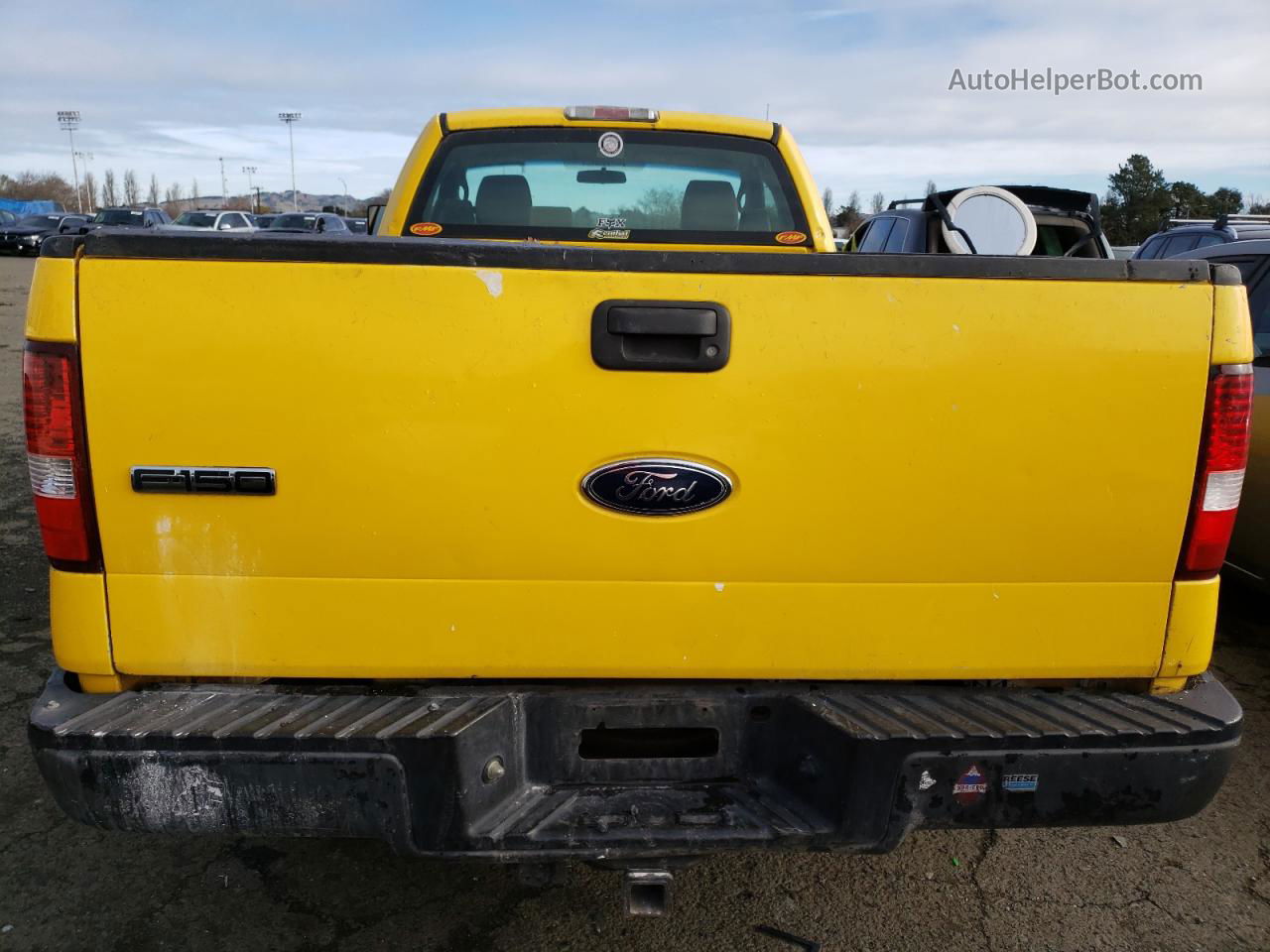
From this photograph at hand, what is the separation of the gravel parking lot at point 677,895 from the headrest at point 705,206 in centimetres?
241

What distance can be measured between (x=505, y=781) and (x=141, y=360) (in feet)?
3.72

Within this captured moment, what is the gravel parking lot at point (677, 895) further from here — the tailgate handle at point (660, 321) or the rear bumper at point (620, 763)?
the tailgate handle at point (660, 321)

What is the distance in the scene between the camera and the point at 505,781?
2.07 metres

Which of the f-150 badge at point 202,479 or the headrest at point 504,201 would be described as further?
the headrest at point 504,201

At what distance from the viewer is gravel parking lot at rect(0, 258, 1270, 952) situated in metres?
2.72

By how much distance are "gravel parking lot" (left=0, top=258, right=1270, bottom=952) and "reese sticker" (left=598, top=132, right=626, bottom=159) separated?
2.66 metres

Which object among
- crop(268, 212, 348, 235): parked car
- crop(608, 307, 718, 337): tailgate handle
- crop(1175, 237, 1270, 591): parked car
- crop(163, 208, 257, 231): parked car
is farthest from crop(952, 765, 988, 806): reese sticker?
crop(163, 208, 257, 231): parked car

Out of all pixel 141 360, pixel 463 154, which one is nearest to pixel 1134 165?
pixel 463 154

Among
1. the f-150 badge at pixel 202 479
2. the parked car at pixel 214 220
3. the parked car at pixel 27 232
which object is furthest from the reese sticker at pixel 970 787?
the parked car at pixel 27 232

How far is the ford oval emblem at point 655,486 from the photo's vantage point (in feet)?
6.53

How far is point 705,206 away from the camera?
13.0ft

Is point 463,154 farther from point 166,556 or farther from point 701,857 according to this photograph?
point 701,857

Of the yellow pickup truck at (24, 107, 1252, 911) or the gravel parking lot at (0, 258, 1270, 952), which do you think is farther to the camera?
the gravel parking lot at (0, 258, 1270, 952)

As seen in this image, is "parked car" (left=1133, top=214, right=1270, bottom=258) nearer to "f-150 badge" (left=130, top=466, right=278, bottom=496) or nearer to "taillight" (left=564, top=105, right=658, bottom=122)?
"taillight" (left=564, top=105, right=658, bottom=122)
